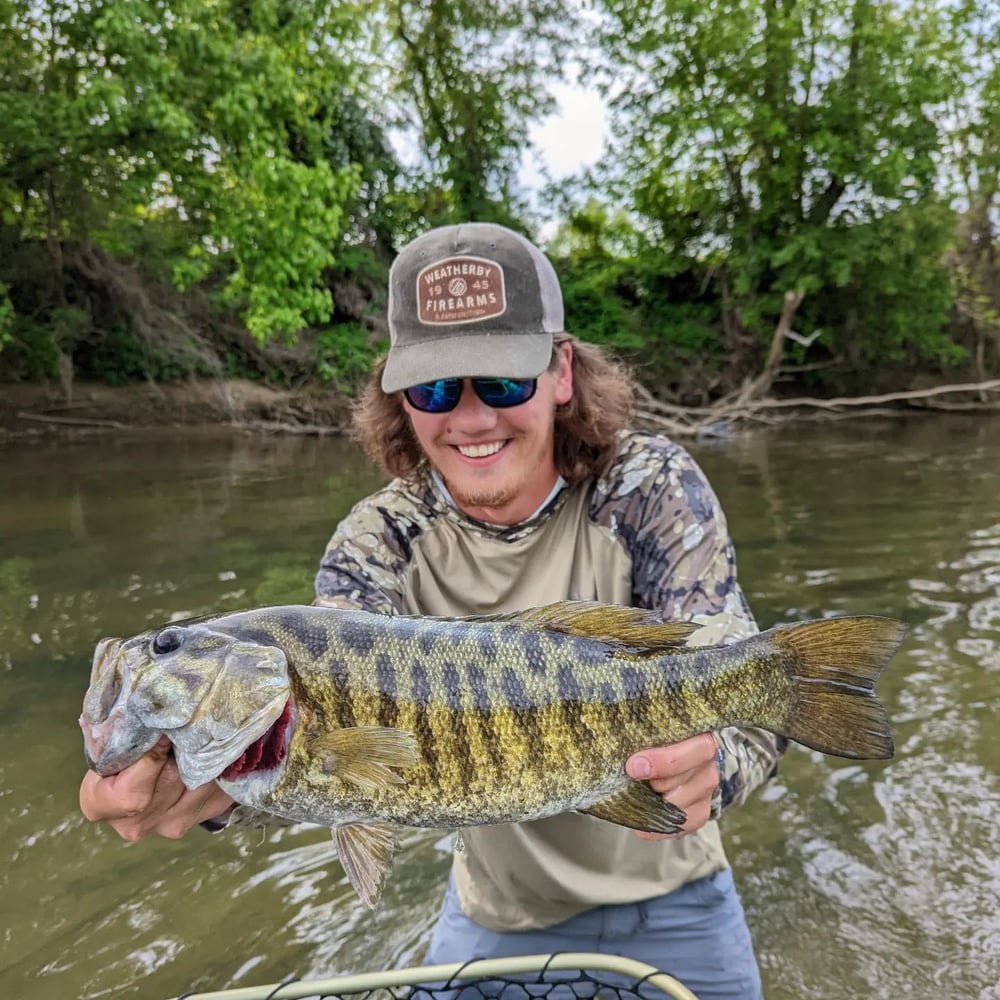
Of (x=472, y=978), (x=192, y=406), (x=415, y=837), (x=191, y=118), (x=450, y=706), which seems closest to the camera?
(x=450, y=706)

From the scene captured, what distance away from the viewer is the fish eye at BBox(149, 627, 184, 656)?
5.11 feet

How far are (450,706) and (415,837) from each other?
110 inches

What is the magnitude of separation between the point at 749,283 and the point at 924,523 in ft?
48.5

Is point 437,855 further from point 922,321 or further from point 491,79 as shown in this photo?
point 491,79

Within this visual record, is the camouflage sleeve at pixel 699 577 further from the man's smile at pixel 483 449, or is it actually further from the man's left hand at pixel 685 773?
the man's smile at pixel 483 449

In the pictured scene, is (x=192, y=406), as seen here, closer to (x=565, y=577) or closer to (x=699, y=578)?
(x=565, y=577)

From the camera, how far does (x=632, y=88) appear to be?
24.6m

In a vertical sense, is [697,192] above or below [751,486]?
above

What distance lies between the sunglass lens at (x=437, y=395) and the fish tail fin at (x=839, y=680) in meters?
1.22

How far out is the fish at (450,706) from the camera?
1560mm

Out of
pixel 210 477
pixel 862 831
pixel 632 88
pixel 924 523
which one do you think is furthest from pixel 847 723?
pixel 632 88

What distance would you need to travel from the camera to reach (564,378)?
9.27 ft

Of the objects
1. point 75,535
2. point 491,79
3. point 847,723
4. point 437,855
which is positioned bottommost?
point 437,855

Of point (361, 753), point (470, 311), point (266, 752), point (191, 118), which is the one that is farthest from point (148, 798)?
point (191, 118)
